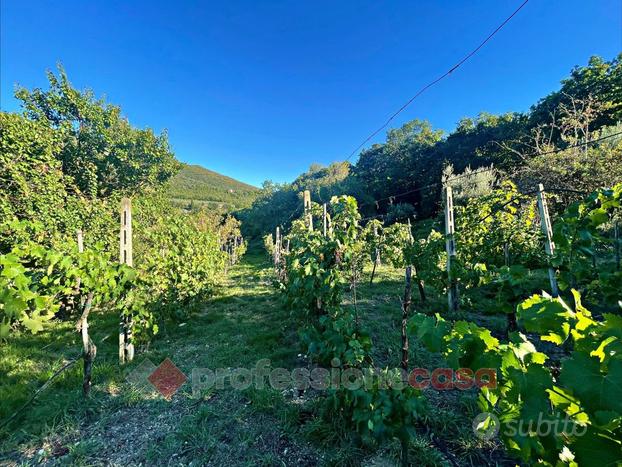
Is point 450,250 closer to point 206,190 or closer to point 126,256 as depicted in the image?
point 126,256

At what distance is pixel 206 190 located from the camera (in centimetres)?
4753

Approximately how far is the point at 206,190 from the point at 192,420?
163 ft

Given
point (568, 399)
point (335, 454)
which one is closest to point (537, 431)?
point (568, 399)

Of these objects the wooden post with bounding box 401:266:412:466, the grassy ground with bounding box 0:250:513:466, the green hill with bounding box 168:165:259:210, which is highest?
the green hill with bounding box 168:165:259:210

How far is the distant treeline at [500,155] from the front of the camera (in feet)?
30.4

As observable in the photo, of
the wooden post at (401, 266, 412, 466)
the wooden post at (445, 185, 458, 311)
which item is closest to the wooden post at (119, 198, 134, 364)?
the wooden post at (401, 266, 412, 466)

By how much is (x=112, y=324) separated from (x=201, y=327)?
168 centimetres

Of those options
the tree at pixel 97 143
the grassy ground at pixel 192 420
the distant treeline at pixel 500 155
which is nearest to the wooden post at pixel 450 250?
the distant treeline at pixel 500 155

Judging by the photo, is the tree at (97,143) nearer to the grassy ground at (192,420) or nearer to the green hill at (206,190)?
the grassy ground at (192,420)

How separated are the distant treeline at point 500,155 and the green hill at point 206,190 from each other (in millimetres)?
11430

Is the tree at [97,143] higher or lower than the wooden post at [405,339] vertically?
higher

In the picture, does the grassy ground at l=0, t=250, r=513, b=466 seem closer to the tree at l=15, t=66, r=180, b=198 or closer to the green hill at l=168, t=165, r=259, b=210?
the tree at l=15, t=66, r=180, b=198

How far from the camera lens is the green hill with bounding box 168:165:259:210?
39.2 m

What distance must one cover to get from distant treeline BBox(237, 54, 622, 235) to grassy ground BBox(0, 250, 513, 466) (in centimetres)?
415
